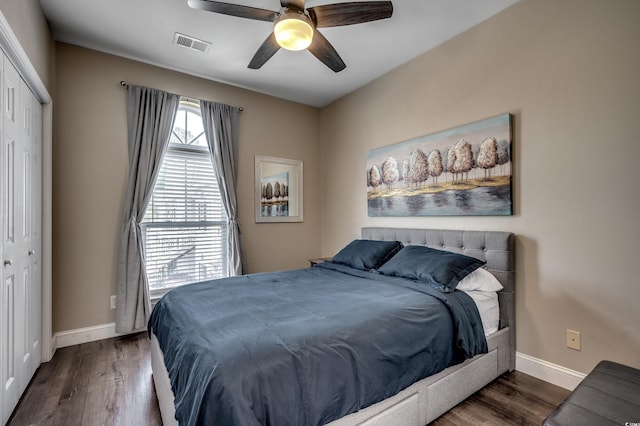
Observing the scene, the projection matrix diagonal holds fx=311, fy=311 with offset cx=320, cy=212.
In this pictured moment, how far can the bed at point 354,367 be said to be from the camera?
4.00ft

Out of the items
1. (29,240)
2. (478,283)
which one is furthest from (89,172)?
(478,283)

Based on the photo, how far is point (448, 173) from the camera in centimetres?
290

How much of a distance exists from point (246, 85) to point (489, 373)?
Answer: 389 centimetres

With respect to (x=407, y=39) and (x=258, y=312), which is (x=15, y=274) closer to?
(x=258, y=312)

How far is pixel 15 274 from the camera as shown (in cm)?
199

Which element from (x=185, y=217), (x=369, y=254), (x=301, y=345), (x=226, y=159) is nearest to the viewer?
(x=301, y=345)

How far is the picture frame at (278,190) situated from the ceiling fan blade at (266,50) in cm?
161

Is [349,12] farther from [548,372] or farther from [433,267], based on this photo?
[548,372]

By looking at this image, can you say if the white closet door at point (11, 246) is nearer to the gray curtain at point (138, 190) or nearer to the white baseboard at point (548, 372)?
the gray curtain at point (138, 190)

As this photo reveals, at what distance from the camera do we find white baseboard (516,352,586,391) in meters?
2.16

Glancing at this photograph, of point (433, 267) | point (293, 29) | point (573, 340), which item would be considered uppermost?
point (293, 29)

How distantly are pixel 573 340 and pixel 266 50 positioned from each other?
10.2ft

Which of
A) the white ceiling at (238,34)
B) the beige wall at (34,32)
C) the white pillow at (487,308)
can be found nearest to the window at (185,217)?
the white ceiling at (238,34)

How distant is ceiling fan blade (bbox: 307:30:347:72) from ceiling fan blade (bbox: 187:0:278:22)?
0.34m
